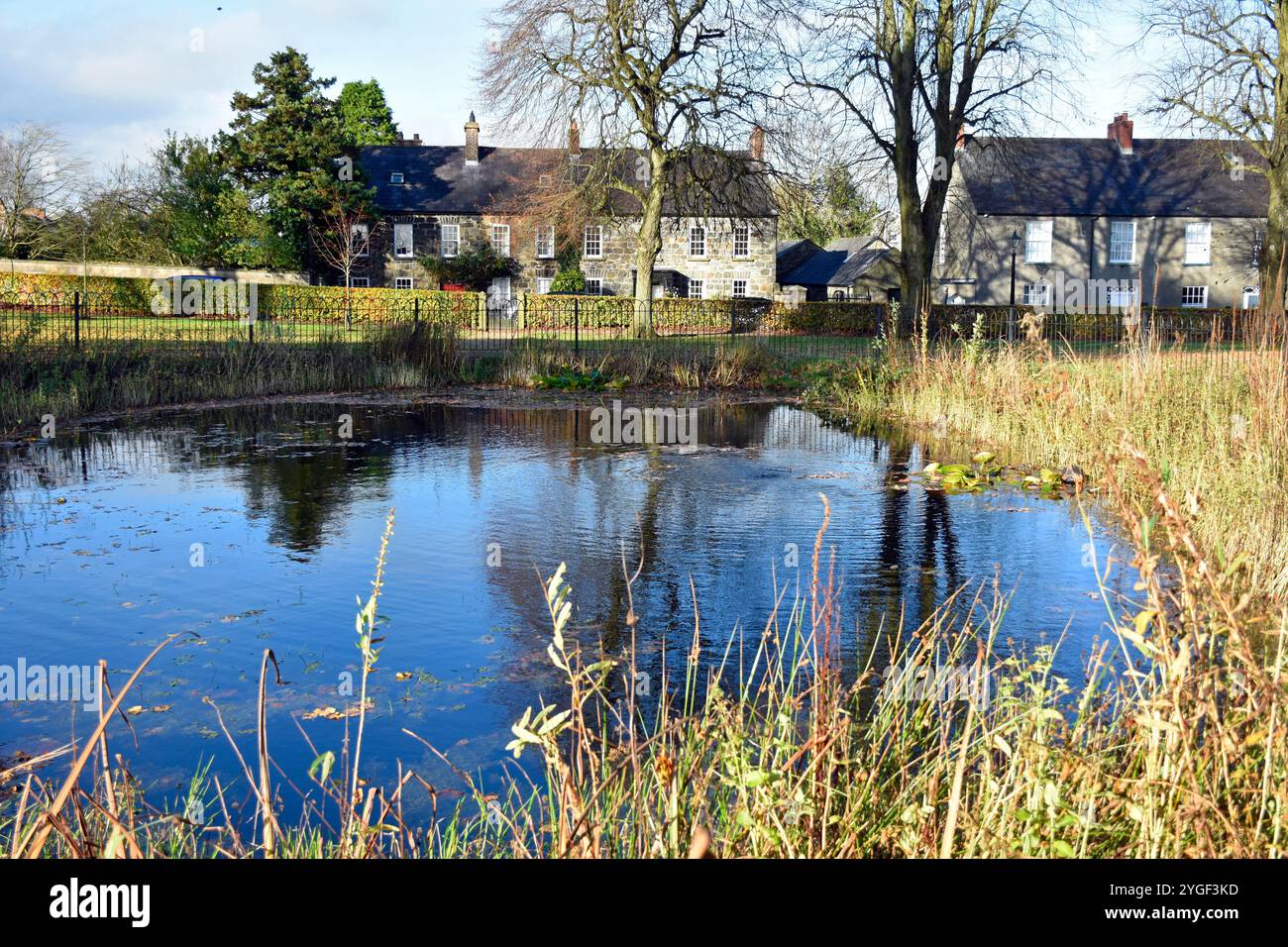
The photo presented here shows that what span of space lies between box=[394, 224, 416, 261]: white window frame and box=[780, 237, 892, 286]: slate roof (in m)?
19.1

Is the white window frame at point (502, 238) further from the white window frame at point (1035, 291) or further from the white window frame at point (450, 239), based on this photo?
the white window frame at point (1035, 291)

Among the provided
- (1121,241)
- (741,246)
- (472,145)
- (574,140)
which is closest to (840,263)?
(741,246)

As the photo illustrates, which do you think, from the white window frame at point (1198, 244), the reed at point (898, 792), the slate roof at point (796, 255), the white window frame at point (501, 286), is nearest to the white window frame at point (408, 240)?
the white window frame at point (501, 286)

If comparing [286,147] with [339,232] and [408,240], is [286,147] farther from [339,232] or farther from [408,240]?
[408,240]

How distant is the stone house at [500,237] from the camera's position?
48.8 m

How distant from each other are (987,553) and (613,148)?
24040 mm

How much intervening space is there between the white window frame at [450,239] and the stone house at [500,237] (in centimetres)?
4

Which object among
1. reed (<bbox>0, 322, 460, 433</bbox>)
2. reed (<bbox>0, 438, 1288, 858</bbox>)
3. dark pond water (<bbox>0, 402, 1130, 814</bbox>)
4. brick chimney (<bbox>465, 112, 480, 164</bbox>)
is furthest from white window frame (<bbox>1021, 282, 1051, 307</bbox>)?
reed (<bbox>0, 438, 1288, 858</bbox>)

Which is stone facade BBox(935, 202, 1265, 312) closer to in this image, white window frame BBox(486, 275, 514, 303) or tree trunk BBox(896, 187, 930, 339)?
tree trunk BBox(896, 187, 930, 339)

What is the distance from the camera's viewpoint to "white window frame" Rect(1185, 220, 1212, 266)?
150 ft

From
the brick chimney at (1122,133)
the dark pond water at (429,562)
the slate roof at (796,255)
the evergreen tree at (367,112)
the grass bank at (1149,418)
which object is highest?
the evergreen tree at (367,112)

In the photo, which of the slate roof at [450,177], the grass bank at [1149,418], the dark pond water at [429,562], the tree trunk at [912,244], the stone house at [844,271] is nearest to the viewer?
the dark pond water at [429,562]
